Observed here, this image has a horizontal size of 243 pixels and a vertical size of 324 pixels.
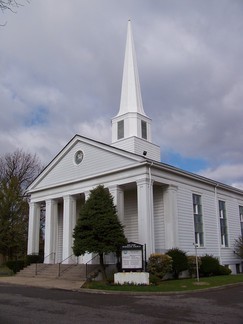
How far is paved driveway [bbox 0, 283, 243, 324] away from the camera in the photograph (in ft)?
33.8

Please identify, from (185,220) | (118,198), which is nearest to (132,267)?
(118,198)

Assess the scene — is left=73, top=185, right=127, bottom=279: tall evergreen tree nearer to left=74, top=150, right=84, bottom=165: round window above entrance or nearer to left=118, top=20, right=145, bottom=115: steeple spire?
left=74, top=150, right=84, bottom=165: round window above entrance

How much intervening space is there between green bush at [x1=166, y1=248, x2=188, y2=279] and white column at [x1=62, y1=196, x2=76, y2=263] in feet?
27.3

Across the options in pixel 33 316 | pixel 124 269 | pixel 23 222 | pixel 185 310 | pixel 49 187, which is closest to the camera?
pixel 33 316

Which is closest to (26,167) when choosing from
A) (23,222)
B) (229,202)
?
(23,222)

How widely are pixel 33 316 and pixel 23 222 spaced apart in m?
31.8

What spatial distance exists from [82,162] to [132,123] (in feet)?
16.6

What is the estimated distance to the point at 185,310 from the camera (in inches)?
474

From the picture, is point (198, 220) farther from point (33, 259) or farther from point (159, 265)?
point (33, 259)

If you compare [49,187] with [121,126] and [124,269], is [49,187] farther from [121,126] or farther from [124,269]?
[124,269]

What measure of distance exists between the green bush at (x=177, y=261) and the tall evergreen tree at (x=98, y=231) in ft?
11.4

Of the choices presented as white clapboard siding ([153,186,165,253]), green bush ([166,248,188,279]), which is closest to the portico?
white clapboard siding ([153,186,165,253])

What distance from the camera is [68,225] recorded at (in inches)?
1142

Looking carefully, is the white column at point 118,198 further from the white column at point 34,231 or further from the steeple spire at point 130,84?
the white column at point 34,231
